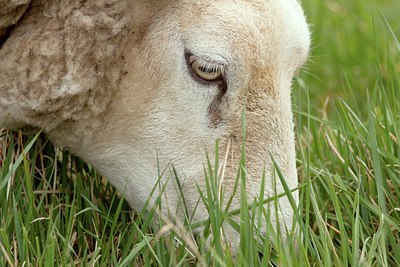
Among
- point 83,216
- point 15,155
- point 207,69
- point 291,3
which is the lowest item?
point 83,216

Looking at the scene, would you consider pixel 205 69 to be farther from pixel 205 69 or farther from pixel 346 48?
pixel 346 48

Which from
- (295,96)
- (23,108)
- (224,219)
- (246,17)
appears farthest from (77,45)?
(295,96)

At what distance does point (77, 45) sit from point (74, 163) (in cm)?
64

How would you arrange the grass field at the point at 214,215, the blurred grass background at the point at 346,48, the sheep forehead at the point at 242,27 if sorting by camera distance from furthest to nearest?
the blurred grass background at the point at 346,48 < the sheep forehead at the point at 242,27 < the grass field at the point at 214,215

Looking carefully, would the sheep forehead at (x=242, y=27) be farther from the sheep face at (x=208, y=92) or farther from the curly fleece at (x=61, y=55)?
the curly fleece at (x=61, y=55)

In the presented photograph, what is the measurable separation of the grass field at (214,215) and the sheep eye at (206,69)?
0.34m

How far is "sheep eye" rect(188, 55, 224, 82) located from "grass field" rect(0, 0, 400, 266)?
342mm

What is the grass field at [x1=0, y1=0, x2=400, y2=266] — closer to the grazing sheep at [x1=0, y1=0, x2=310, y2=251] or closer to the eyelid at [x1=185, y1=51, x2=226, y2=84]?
the grazing sheep at [x1=0, y1=0, x2=310, y2=251]

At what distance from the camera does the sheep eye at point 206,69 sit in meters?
2.76

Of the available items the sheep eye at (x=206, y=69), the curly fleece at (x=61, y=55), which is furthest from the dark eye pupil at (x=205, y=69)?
the curly fleece at (x=61, y=55)

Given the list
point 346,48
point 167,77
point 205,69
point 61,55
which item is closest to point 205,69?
point 205,69

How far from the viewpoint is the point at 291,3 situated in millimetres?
2963

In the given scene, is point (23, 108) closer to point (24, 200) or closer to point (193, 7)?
point (24, 200)

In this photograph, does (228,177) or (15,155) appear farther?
(15,155)
